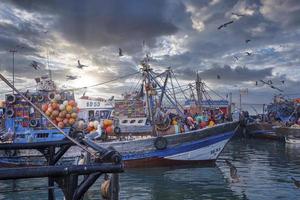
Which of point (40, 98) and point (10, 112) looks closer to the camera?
point (10, 112)

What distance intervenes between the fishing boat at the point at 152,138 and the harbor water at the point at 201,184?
1141 mm

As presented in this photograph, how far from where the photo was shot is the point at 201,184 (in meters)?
21.8

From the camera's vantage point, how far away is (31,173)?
474 cm

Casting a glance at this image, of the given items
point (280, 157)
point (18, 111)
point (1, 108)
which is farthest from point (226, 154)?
point (1, 108)

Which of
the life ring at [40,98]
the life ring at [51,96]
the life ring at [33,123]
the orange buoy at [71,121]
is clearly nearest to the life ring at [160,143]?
the orange buoy at [71,121]

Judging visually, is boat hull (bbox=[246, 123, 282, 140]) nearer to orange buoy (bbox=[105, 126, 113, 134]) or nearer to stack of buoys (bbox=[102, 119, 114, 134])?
stack of buoys (bbox=[102, 119, 114, 134])

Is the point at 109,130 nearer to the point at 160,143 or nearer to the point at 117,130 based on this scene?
the point at 117,130

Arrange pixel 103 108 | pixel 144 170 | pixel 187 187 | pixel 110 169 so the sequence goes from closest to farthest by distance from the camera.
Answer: pixel 110 169 < pixel 187 187 < pixel 144 170 < pixel 103 108

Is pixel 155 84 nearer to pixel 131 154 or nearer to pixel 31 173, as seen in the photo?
pixel 131 154

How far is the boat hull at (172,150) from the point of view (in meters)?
27.7

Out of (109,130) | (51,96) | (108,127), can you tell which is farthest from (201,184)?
(51,96)

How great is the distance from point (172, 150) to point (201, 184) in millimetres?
6796

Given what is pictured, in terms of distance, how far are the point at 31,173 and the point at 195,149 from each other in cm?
2506

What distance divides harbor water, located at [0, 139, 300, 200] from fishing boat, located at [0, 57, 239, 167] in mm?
1141
